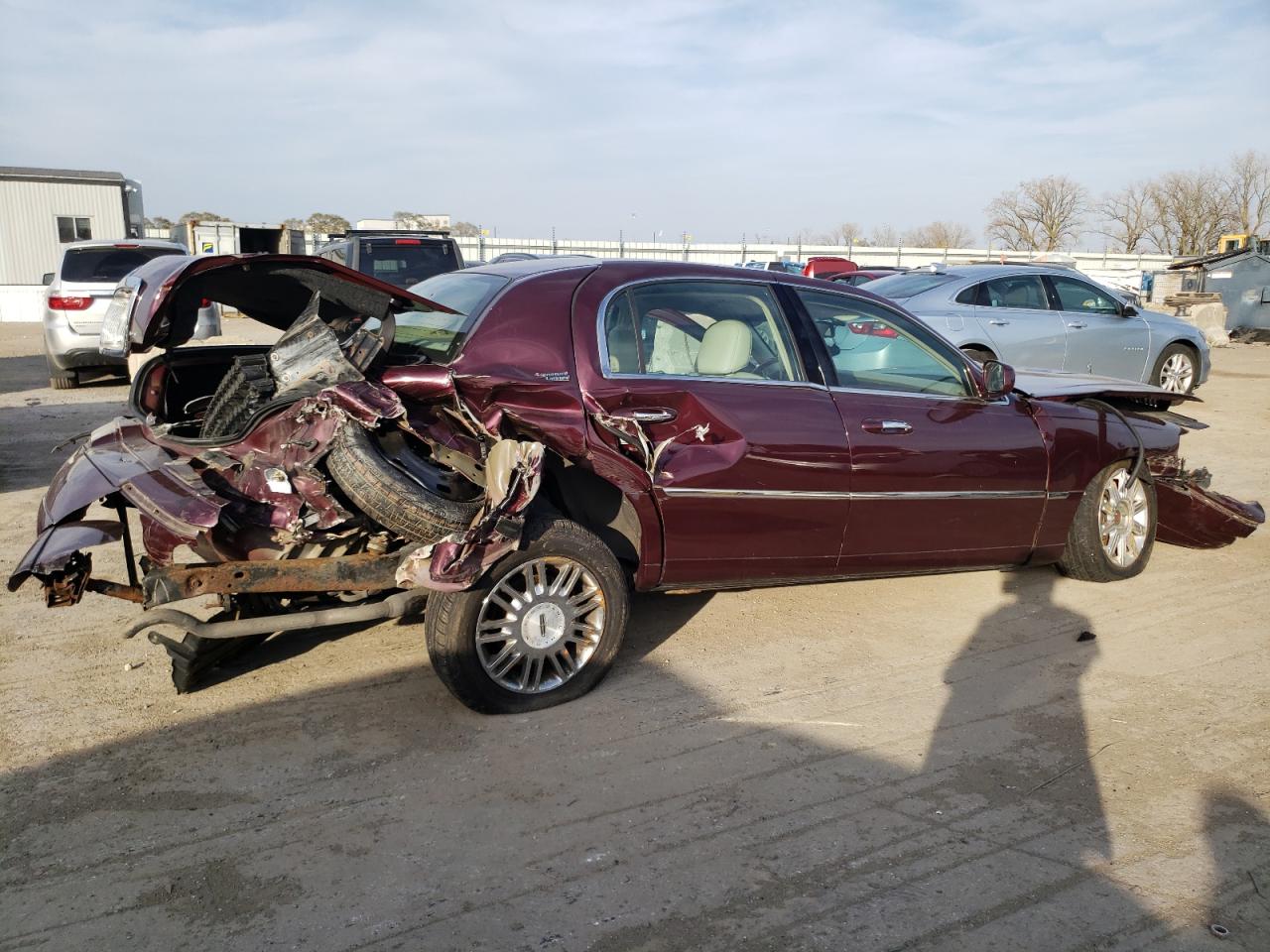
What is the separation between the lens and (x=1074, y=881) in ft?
9.96

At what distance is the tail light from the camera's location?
12039mm

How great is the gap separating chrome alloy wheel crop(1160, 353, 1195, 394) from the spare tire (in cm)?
1126

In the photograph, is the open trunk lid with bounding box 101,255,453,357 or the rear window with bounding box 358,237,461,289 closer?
the open trunk lid with bounding box 101,255,453,357

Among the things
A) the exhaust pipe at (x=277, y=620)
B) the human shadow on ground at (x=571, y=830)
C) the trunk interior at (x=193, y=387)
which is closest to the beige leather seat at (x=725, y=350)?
the human shadow on ground at (x=571, y=830)

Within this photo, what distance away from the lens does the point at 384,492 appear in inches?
151

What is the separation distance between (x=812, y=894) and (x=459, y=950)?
1.01 metres

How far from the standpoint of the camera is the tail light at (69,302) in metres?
12.0

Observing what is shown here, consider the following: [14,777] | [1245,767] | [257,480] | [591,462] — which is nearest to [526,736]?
[591,462]

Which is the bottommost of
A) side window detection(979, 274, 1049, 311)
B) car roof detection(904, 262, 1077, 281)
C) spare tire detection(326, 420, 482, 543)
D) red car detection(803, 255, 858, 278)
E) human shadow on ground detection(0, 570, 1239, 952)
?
human shadow on ground detection(0, 570, 1239, 952)

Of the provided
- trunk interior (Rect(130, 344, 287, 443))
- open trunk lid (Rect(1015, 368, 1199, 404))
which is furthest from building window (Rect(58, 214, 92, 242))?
open trunk lid (Rect(1015, 368, 1199, 404))

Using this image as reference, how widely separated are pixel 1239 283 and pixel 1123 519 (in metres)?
23.7

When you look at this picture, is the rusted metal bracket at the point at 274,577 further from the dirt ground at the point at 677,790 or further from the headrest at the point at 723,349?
the headrest at the point at 723,349

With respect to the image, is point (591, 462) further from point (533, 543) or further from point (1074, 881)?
point (1074, 881)

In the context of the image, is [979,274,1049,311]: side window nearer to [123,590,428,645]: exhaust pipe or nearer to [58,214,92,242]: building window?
[123,590,428,645]: exhaust pipe
